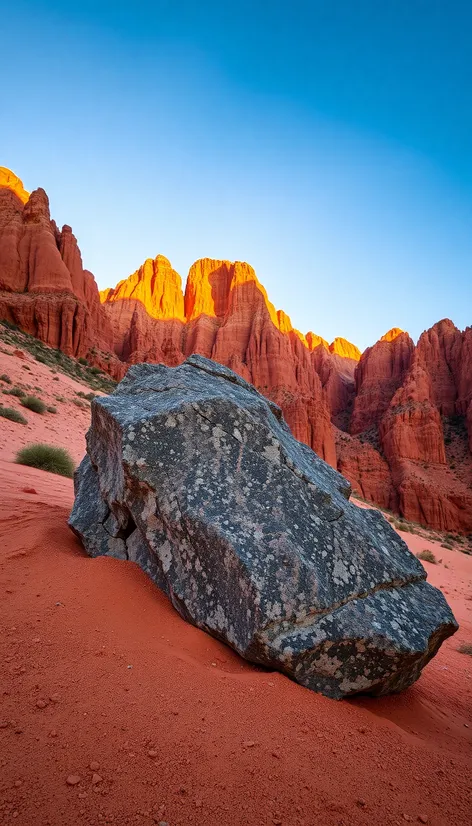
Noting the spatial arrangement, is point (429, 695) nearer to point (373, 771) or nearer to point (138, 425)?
point (373, 771)

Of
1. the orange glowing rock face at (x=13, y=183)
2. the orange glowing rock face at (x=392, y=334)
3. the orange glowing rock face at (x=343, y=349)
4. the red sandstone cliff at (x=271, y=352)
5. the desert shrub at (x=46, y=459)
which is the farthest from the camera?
the orange glowing rock face at (x=343, y=349)

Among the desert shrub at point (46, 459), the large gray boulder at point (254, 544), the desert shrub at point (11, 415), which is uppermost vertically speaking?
the large gray boulder at point (254, 544)

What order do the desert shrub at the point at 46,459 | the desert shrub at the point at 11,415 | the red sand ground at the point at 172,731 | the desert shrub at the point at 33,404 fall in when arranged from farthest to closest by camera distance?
the desert shrub at the point at 33,404 → the desert shrub at the point at 11,415 → the desert shrub at the point at 46,459 → the red sand ground at the point at 172,731

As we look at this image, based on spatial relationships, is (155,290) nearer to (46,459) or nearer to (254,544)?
(46,459)

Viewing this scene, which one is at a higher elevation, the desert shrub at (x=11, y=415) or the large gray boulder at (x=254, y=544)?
the large gray boulder at (x=254, y=544)

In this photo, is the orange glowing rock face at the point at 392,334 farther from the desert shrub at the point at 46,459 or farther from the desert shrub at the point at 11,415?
the desert shrub at the point at 46,459

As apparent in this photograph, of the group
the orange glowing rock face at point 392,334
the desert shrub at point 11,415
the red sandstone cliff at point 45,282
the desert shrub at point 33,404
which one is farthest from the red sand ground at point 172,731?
the orange glowing rock face at point 392,334

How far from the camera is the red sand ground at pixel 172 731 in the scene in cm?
179

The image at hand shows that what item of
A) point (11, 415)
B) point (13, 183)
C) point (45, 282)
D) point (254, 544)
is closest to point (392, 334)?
point (45, 282)

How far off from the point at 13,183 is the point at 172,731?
269ft

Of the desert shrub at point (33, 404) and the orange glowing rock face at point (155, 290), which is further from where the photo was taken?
the orange glowing rock face at point (155, 290)

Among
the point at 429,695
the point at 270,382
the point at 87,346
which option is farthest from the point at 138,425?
the point at 270,382

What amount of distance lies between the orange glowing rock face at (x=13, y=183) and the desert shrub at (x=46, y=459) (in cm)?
6591

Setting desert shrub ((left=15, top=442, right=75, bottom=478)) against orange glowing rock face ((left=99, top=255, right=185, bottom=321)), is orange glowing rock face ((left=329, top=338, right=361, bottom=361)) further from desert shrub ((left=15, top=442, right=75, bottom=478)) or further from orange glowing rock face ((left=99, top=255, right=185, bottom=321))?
desert shrub ((left=15, top=442, right=75, bottom=478))
